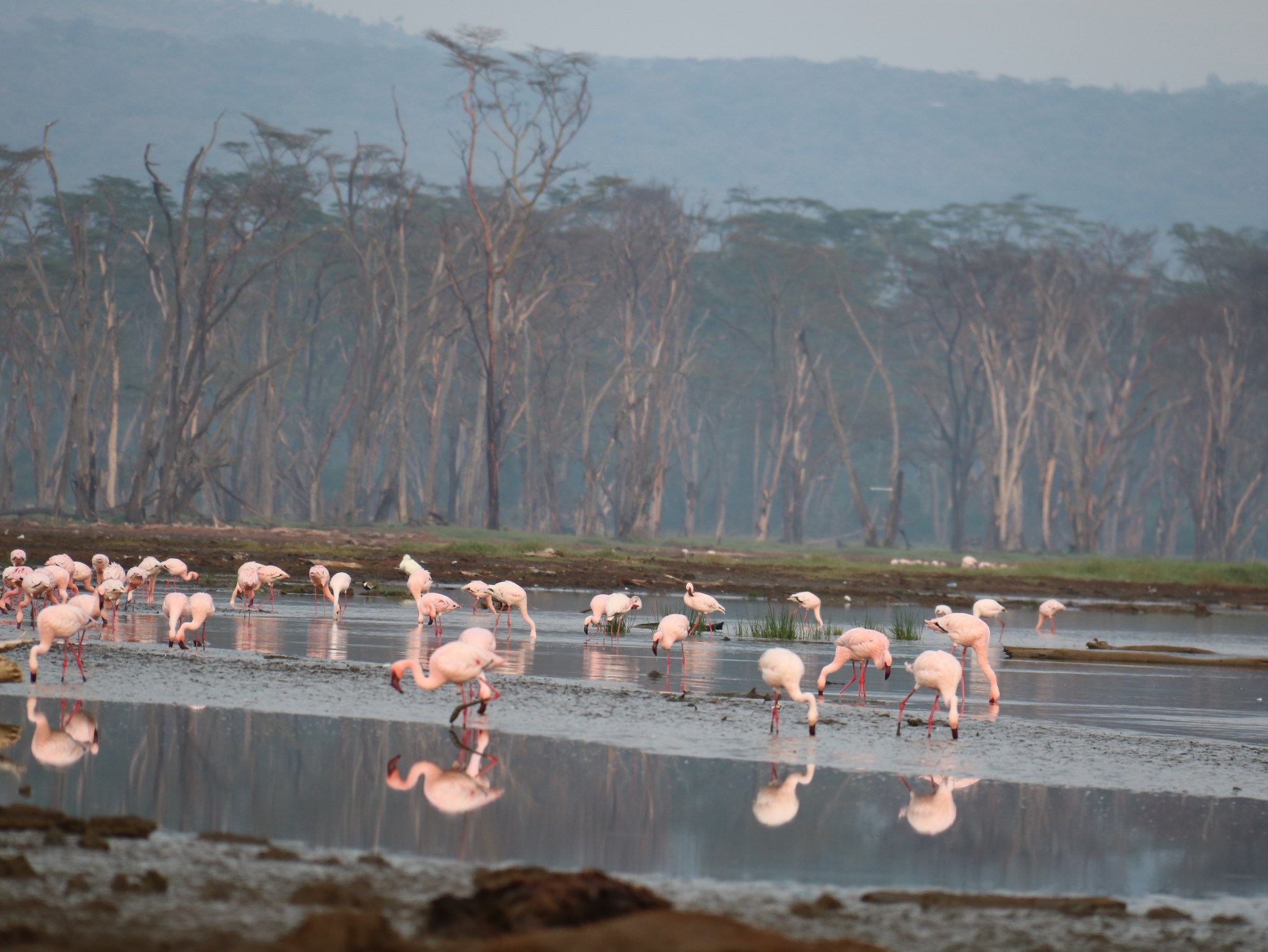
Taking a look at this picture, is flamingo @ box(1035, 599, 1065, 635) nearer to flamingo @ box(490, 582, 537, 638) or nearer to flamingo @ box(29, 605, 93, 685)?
flamingo @ box(490, 582, 537, 638)

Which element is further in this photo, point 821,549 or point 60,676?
point 821,549

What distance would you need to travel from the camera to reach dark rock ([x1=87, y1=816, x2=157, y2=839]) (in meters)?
6.63

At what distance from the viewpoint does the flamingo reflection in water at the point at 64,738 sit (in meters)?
8.37

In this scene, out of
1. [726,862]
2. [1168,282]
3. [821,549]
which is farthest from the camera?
[1168,282]

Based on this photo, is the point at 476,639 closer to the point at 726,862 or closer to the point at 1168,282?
the point at 726,862

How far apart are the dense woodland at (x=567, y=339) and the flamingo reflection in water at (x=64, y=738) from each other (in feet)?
89.0

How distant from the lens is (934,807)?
8.32 metres

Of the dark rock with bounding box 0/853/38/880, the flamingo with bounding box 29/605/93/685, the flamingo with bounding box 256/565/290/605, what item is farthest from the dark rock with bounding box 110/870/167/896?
the flamingo with bounding box 256/565/290/605

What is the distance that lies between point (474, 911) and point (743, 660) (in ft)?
33.7

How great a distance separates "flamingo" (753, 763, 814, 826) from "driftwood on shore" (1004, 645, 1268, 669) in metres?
8.67

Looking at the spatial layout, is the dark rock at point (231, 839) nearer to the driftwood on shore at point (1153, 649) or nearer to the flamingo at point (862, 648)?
the flamingo at point (862, 648)

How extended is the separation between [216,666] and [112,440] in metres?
36.7

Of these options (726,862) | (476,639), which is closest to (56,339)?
(476,639)

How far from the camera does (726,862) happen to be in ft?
22.5
